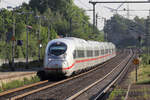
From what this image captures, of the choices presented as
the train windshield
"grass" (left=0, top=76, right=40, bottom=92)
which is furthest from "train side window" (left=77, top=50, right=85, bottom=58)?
"grass" (left=0, top=76, right=40, bottom=92)

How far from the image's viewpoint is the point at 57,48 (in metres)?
25.8

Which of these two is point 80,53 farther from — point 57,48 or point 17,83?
point 17,83

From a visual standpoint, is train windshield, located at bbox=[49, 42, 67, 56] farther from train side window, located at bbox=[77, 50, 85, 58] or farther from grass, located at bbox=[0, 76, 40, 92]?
train side window, located at bbox=[77, 50, 85, 58]

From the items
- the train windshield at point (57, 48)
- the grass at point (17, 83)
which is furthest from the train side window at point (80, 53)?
the grass at point (17, 83)

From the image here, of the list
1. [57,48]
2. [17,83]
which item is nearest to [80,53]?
[57,48]

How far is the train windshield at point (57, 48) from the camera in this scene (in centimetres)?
2561

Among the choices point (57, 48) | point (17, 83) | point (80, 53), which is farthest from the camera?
point (80, 53)

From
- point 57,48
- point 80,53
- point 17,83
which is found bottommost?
point 17,83

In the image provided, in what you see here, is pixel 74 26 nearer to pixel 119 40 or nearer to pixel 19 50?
pixel 19 50

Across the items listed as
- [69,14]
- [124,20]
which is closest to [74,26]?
[69,14]

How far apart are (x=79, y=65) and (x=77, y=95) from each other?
12.5 meters

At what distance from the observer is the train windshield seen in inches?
1008

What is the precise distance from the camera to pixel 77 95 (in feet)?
56.2

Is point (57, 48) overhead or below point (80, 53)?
overhead
